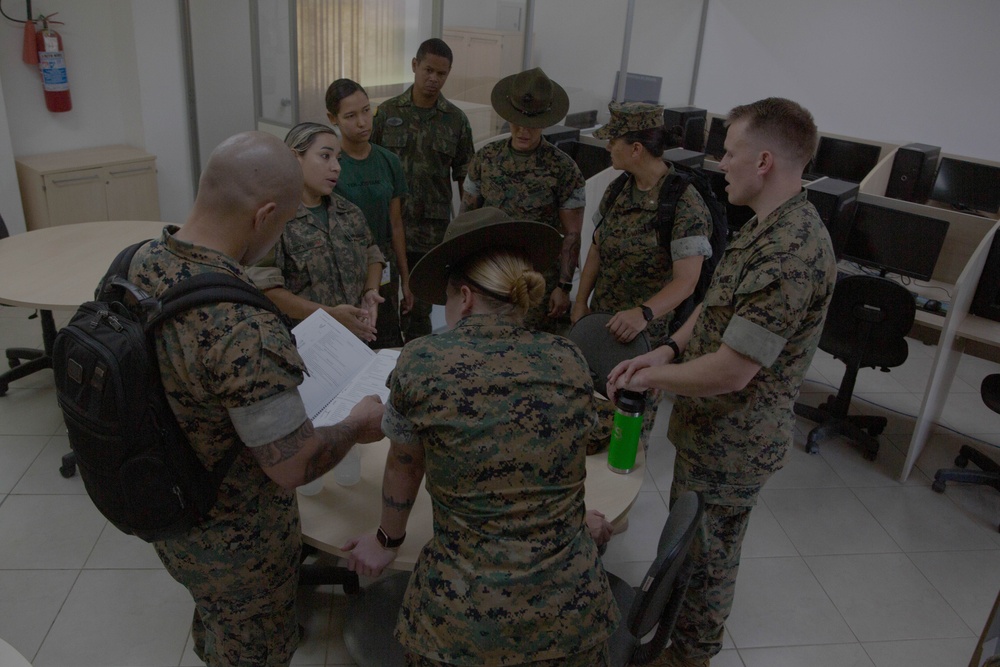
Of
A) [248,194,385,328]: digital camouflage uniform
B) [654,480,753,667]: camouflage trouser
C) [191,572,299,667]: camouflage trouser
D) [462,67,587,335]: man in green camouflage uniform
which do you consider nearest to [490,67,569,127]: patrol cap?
[462,67,587,335]: man in green camouflage uniform

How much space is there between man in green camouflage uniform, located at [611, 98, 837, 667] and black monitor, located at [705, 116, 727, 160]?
453 centimetres

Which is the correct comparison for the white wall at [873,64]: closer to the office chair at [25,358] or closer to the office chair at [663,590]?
the office chair at [663,590]

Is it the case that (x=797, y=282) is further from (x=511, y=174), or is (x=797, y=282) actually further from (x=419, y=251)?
(x=419, y=251)

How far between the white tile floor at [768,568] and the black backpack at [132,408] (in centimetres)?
116

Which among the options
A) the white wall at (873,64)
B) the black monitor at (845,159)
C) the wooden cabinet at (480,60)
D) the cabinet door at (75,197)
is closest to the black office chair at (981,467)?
the black monitor at (845,159)

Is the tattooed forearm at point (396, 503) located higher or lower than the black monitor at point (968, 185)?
lower

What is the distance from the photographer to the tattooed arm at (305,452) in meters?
1.42

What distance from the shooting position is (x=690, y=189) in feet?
8.67

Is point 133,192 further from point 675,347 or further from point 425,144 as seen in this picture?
point 675,347

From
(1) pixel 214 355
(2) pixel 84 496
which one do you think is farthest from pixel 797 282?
(2) pixel 84 496

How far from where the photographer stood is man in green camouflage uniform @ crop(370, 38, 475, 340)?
3.65 m

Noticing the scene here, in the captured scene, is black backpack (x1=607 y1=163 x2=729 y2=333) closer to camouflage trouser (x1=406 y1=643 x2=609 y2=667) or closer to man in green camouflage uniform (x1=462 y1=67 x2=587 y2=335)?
man in green camouflage uniform (x1=462 y1=67 x2=587 y2=335)

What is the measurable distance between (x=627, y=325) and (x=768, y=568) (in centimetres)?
124

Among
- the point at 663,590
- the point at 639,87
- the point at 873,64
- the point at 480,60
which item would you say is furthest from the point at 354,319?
the point at 873,64
